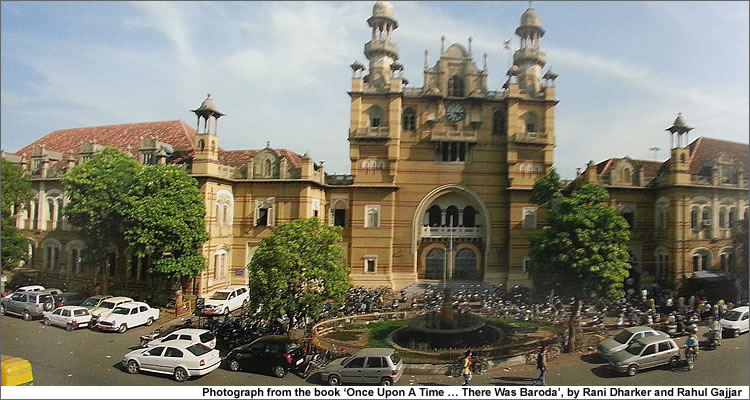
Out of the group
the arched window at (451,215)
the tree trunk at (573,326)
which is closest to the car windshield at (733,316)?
the tree trunk at (573,326)

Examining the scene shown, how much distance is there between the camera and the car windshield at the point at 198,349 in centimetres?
1268

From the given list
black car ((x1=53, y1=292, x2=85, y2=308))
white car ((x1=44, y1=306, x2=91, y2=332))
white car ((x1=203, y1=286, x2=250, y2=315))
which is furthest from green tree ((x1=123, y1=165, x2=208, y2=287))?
black car ((x1=53, y1=292, x2=85, y2=308))

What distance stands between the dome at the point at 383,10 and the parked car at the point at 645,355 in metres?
18.7

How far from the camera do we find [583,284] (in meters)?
14.5

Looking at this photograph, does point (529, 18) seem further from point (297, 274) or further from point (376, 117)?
point (297, 274)

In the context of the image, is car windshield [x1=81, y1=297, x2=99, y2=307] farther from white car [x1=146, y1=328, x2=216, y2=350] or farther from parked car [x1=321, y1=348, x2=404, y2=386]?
parked car [x1=321, y1=348, x2=404, y2=386]

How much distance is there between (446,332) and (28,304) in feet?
53.2

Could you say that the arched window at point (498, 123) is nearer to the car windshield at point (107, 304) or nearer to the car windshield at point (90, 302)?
the car windshield at point (107, 304)

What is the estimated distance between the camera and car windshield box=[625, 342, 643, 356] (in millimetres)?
12719

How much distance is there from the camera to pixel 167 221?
1752 centimetres

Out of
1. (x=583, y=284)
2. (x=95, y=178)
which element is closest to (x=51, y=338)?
(x=95, y=178)

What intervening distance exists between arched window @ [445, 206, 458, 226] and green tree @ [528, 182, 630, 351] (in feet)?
26.5

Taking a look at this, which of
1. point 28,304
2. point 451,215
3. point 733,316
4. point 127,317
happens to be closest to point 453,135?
point 451,215

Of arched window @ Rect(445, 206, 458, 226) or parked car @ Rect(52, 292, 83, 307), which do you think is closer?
parked car @ Rect(52, 292, 83, 307)
